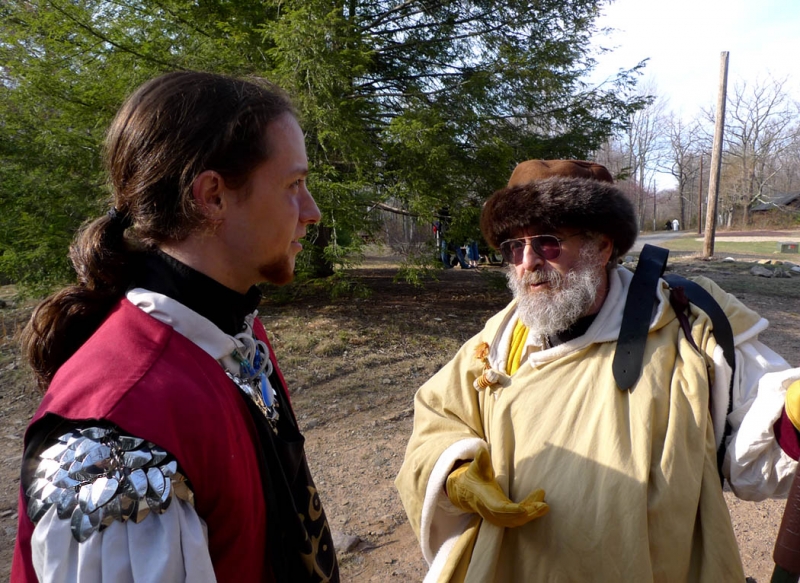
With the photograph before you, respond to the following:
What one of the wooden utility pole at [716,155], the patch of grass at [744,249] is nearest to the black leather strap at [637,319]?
the wooden utility pole at [716,155]

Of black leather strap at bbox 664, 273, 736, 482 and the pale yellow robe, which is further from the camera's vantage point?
black leather strap at bbox 664, 273, 736, 482

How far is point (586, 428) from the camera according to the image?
5.79 ft

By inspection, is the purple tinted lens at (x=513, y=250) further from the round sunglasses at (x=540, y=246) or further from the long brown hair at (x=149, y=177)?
the long brown hair at (x=149, y=177)

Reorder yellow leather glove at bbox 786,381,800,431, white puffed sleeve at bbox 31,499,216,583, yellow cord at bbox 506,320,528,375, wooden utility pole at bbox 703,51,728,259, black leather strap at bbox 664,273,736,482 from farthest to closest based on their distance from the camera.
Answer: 1. wooden utility pole at bbox 703,51,728,259
2. yellow cord at bbox 506,320,528,375
3. black leather strap at bbox 664,273,736,482
4. yellow leather glove at bbox 786,381,800,431
5. white puffed sleeve at bbox 31,499,216,583

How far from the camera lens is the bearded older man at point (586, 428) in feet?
5.30

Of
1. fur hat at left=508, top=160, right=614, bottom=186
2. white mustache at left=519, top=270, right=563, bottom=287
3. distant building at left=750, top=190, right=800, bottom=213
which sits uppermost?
distant building at left=750, top=190, right=800, bottom=213

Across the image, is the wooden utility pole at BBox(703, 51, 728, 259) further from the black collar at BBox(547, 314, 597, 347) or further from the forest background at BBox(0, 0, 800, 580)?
the black collar at BBox(547, 314, 597, 347)

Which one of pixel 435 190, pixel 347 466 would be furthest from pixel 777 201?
pixel 347 466

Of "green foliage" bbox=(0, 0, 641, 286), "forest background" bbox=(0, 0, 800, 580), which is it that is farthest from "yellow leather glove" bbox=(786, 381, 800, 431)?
"green foliage" bbox=(0, 0, 641, 286)

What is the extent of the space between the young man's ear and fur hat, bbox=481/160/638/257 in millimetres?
1273

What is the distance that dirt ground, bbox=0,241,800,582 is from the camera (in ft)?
10.5

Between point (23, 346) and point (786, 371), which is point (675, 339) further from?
point (23, 346)

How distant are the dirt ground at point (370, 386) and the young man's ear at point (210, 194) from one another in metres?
2.37

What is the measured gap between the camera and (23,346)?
1.15 meters
